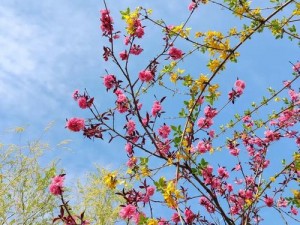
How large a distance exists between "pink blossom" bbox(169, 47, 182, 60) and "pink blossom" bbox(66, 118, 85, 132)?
4.41ft

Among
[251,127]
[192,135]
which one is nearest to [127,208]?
[192,135]

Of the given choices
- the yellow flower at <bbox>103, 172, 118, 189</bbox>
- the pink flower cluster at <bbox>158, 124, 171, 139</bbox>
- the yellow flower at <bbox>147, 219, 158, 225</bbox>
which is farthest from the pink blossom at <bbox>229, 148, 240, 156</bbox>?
the yellow flower at <bbox>147, 219, 158, 225</bbox>

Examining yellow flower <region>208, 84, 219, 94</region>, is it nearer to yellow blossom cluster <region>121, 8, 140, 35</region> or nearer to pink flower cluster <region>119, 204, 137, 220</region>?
yellow blossom cluster <region>121, 8, 140, 35</region>

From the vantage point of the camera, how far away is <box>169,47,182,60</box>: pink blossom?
468cm

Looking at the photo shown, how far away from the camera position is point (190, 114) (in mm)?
4164

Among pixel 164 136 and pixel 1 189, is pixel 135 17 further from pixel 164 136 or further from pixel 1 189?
pixel 1 189

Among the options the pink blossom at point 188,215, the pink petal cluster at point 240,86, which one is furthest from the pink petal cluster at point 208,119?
the pink blossom at point 188,215

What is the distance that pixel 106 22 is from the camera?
4480 millimetres

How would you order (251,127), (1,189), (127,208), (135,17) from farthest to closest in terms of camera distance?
(1,189) → (251,127) → (135,17) → (127,208)

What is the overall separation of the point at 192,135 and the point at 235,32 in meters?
1.30

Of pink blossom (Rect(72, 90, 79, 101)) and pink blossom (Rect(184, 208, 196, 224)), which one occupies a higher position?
pink blossom (Rect(72, 90, 79, 101))

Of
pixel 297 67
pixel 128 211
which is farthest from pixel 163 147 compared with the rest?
pixel 297 67

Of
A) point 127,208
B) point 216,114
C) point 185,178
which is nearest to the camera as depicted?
point 127,208

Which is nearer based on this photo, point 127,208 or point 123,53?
point 127,208
